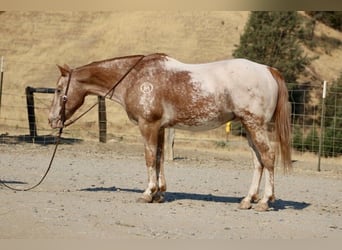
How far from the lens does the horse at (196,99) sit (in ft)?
23.1

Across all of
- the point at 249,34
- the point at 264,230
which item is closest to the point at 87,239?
the point at 264,230

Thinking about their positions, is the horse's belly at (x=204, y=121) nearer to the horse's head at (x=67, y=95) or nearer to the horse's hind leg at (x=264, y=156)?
the horse's hind leg at (x=264, y=156)

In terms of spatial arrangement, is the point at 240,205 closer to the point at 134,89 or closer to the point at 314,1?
the point at 134,89

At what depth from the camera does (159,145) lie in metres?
7.52

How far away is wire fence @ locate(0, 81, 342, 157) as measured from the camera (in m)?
15.1

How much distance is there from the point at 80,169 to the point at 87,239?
4792 mm

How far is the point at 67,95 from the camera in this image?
24.8ft

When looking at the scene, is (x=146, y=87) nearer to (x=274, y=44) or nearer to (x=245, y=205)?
(x=245, y=205)

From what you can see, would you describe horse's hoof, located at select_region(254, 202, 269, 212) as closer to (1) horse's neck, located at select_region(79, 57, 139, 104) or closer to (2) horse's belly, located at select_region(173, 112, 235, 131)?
(2) horse's belly, located at select_region(173, 112, 235, 131)

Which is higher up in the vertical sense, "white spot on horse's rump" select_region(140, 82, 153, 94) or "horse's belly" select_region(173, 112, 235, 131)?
"white spot on horse's rump" select_region(140, 82, 153, 94)

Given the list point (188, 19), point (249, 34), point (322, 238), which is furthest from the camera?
point (188, 19)

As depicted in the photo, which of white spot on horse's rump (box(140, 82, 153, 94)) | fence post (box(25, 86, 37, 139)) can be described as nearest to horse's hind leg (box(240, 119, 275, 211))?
white spot on horse's rump (box(140, 82, 153, 94))

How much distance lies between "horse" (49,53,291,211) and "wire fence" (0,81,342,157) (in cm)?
639

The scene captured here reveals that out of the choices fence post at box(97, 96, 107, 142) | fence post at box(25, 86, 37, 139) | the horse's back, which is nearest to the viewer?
the horse's back
